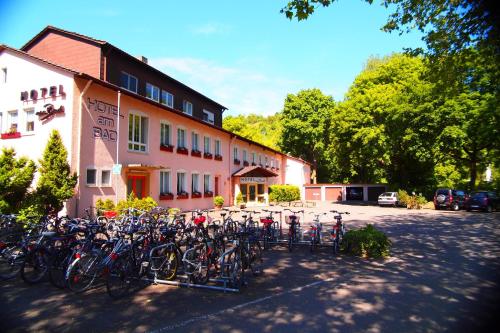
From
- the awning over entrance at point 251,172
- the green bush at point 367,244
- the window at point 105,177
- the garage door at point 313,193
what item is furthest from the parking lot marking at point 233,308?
the garage door at point 313,193

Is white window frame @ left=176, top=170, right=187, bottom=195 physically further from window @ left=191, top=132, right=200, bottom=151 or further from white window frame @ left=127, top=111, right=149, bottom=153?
white window frame @ left=127, top=111, right=149, bottom=153

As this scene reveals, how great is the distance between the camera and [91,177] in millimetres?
15008

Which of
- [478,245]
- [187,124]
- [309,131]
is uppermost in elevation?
[309,131]

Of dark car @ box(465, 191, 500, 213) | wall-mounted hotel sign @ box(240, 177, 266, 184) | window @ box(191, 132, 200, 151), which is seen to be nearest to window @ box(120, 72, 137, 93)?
window @ box(191, 132, 200, 151)

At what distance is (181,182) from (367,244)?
48.2ft

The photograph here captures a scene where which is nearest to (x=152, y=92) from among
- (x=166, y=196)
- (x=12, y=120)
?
(x=166, y=196)

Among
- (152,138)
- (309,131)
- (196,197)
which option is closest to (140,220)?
(152,138)

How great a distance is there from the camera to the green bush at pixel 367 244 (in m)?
9.26

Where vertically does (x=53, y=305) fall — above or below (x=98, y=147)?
below

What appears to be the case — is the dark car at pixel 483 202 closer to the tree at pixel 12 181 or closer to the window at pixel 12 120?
the tree at pixel 12 181

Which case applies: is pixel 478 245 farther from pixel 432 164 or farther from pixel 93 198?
pixel 432 164

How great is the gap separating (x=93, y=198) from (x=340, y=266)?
434 inches

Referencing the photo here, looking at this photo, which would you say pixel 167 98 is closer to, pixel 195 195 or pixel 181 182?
pixel 181 182

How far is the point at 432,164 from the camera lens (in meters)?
35.1
